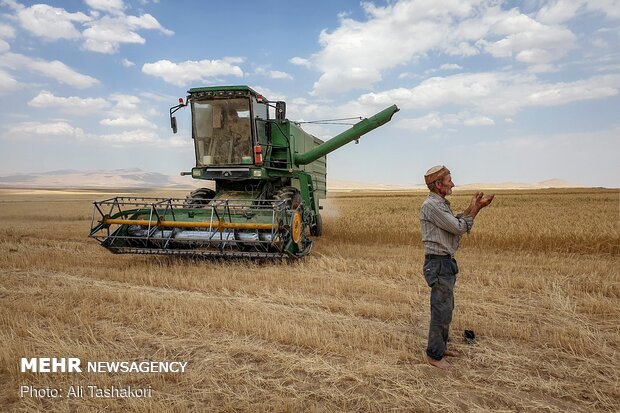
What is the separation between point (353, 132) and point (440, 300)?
7.62 metres

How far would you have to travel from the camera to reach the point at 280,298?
18.4 feet

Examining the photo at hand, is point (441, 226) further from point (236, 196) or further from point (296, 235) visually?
point (236, 196)

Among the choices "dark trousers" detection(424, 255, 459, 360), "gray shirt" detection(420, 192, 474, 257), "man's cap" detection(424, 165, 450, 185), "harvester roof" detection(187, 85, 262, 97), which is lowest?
"dark trousers" detection(424, 255, 459, 360)

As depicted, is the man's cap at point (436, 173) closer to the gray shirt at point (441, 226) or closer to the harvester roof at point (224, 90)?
the gray shirt at point (441, 226)

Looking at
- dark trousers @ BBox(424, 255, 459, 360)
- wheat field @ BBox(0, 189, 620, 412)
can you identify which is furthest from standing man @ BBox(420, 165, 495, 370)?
wheat field @ BBox(0, 189, 620, 412)

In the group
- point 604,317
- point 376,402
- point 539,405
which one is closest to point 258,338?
point 376,402

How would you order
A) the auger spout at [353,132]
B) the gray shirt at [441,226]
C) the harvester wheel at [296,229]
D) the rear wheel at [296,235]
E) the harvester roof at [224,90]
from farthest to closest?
the auger spout at [353,132], the harvester roof at [224,90], the harvester wheel at [296,229], the rear wheel at [296,235], the gray shirt at [441,226]

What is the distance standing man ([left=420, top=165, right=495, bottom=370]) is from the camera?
11.9 ft

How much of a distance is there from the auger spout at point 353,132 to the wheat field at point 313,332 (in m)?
3.25

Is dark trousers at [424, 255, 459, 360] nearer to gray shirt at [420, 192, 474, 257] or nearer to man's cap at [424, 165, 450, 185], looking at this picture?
gray shirt at [420, 192, 474, 257]

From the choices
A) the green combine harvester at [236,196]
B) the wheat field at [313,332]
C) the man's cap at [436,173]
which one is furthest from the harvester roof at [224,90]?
the man's cap at [436,173]

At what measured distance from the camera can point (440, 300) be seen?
3682mm

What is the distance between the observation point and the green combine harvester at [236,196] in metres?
7.55

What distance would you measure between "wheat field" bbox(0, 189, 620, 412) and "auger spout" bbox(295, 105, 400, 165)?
3.25 metres
